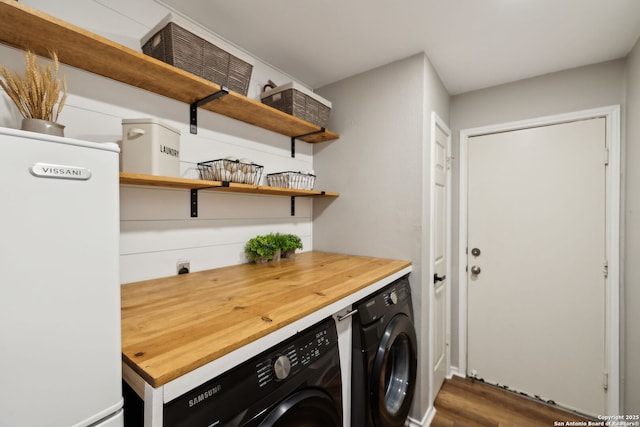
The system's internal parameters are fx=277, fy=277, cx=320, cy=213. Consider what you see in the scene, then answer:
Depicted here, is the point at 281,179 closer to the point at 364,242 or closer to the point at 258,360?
the point at 364,242

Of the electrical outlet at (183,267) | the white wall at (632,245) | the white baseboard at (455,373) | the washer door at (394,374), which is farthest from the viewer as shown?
the white baseboard at (455,373)

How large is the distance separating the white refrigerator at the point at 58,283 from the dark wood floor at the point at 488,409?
2098mm

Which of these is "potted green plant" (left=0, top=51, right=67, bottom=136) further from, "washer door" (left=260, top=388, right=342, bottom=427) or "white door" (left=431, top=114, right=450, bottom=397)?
"white door" (left=431, top=114, right=450, bottom=397)

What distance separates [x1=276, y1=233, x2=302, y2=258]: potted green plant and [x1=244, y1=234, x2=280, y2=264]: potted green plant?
4cm

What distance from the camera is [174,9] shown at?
1.45m

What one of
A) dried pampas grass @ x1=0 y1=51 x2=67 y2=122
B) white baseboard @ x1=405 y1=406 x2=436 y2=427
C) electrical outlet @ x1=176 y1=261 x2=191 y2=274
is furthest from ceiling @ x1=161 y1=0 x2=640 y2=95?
white baseboard @ x1=405 y1=406 x2=436 y2=427

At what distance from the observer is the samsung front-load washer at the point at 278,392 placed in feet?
2.23


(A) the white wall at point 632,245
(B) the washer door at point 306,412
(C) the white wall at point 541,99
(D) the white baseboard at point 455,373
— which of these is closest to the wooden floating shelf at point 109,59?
(B) the washer door at point 306,412

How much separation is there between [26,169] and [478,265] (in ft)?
8.82

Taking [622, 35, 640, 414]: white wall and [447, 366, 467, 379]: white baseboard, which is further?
[447, 366, 467, 379]: white baseboard

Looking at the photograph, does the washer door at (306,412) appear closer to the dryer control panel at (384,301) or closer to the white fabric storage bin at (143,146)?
the dryer control panel at (384,301)

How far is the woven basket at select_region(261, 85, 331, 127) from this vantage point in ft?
5.88

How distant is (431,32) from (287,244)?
157 cm

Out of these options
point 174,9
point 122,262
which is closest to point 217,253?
point 122,262
